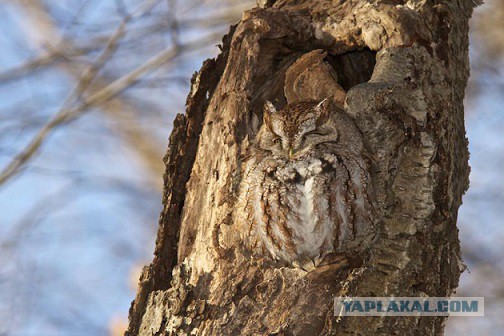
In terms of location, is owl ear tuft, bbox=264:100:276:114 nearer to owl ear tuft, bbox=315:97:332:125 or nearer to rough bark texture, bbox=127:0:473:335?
rough bark texture, bbox=127:0:473:335

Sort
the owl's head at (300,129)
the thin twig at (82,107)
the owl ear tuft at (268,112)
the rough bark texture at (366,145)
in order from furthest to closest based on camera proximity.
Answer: the thin twig at (82,107) → the owl ear tuft at (268,112) → the owl's head at (300,129) → the rough bark texture at (366,145)

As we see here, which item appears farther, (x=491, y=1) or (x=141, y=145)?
(x=141, y=145)

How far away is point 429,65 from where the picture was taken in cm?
378

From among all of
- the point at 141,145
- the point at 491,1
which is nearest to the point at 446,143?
the point at 491,1

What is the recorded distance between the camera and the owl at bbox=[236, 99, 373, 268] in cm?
351

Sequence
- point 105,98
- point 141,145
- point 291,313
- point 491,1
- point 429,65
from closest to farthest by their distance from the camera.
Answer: point 291,313 → point 429,65 → point 105,98 → point 491,1 → point 141,145

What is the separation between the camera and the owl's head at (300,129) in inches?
143

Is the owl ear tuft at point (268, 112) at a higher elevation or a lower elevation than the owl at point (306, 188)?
higher

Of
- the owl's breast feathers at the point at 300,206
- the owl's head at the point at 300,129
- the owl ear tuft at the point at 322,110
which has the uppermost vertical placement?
the owl ear tuft at the point at 322,110

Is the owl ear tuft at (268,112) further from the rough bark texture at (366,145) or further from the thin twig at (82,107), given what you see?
the thin twig at (82,107)

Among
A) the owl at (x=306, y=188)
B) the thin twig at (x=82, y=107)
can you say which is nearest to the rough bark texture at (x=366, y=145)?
the owl at (x=306, y=188)

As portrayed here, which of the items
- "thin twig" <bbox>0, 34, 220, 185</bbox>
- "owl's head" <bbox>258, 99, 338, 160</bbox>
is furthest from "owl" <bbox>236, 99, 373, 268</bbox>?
"thin twig" <bbox>0, 34, 220, 185</bbox>

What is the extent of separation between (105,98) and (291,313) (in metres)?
2.86

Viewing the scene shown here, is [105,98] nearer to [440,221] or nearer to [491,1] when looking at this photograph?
[440,221]
